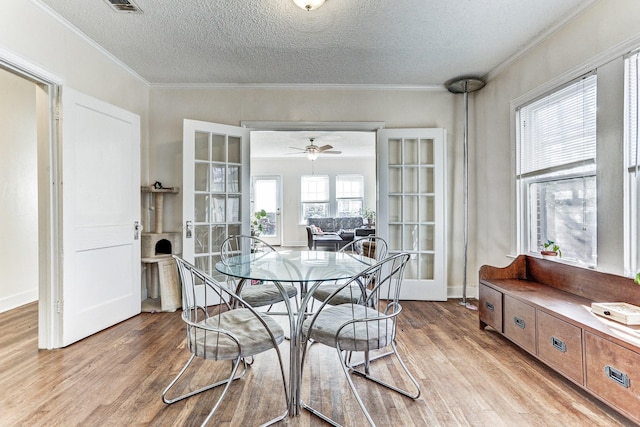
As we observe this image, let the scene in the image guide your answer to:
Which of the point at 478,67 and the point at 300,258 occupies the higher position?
the point at 478,67

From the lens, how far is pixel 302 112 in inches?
156

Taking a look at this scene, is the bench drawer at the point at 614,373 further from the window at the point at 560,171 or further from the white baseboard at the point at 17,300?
the white baseboard at the point at 17,300

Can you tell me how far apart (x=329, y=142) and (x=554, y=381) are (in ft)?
20.3

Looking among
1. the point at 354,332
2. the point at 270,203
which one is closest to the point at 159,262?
the point at 354,332

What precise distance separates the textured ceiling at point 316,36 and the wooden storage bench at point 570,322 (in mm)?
1989

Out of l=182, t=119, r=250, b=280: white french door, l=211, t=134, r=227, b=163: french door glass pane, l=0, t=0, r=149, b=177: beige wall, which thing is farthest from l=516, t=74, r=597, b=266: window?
l=0, t=0, r=149, b=177: beige wall

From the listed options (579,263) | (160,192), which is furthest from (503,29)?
(160,192)

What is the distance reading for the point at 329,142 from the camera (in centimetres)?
750

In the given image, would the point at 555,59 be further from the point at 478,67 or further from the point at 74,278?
the point at 74,278

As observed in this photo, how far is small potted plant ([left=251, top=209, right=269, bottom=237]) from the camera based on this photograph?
30.2ft

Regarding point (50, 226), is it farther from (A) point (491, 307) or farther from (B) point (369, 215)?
(B) point (369, 215)

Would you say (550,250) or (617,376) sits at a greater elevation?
(550,250)

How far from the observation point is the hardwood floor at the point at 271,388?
5.69ft

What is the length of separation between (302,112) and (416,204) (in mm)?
1773
